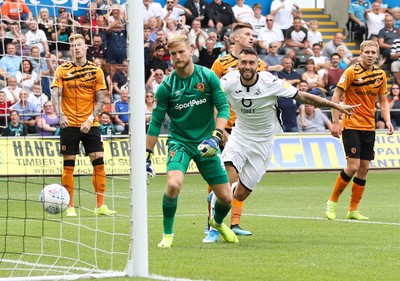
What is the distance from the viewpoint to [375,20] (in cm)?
3077

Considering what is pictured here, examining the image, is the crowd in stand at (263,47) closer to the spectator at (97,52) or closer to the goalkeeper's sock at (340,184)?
the spectator at (97,52)

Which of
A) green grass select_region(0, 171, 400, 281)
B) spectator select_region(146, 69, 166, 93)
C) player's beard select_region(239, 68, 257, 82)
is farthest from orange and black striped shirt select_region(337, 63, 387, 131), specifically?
spectator select_region(146, 69, 166, 93)

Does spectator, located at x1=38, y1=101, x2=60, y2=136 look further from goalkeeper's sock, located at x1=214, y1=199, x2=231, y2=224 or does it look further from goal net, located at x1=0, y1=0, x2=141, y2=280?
goalkeeper's sock, located at x1=214, y1=199, x2=231, y2=224

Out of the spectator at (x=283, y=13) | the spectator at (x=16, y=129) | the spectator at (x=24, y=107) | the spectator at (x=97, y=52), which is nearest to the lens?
the spectator at (x=24, y=107)

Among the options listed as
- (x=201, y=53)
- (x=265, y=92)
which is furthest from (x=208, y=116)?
(x=201, y=53)

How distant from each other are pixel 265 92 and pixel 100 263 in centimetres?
317

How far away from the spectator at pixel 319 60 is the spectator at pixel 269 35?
3.38 ft

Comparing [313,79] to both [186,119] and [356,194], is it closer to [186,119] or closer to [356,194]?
[356,194]

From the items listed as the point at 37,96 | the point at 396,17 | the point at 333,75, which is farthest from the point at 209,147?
the point at 396,17

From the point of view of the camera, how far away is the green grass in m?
8.41

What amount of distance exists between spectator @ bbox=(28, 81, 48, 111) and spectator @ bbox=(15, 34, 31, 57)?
38.7 inches

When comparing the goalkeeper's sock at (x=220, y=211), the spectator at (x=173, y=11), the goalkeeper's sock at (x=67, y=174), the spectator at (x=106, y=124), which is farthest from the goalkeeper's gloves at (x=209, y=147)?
the spectator at (x=173, y=11)

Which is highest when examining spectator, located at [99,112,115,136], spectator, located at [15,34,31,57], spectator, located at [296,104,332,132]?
spectator, located at [15,34,31,57]

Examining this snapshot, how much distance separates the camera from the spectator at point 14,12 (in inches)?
397
